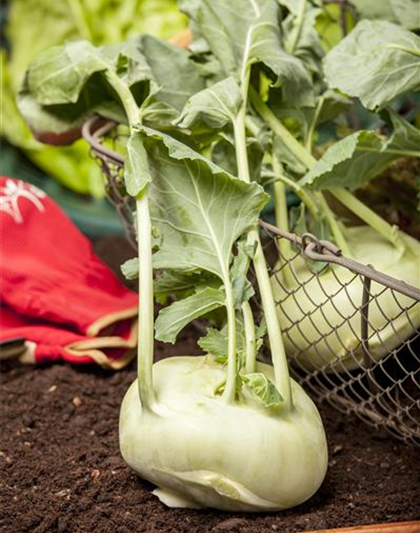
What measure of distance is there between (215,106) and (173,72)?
0.21 meters

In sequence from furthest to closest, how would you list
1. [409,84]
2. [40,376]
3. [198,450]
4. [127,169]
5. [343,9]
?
[343,9]
[40,376]
[409,84]
[127,169]
[198,450]

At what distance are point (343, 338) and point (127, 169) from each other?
1.09 ft

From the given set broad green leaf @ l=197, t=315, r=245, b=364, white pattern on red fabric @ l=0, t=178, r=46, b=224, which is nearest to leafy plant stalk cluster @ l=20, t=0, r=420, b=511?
broad green leaf @ l=197, t=315, r=245, b=364

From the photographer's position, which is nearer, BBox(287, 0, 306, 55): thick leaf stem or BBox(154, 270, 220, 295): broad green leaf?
BBox(154, 270, 220, 295): broad green leaf

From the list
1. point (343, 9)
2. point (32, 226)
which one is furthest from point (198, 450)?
point (343, 9)

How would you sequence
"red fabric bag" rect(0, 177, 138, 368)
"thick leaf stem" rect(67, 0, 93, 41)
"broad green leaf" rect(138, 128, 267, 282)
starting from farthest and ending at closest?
"thick leaf stem" rect(67, 0, 93, 41)
"red fabric bag" rect(0, 177, 138, 368)
"broad green leaf" rect(138, 128, 267, 282)

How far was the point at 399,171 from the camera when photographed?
1285 mm

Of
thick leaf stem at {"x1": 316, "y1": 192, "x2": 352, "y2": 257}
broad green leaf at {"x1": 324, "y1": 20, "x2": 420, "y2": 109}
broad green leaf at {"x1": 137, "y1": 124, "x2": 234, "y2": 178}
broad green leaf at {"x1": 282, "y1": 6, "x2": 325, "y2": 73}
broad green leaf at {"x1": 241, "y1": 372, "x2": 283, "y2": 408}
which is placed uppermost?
broad green leaf at {"x1": 324, "y1": 20, "x2": 420, "y2": 109}

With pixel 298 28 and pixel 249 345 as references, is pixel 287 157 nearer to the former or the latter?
pixel 298 28

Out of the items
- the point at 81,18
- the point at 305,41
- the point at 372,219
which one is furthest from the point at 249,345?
the point at 81,18

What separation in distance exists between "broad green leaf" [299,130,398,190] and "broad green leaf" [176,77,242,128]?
0.12 m

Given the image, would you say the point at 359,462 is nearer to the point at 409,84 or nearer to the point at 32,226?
the point at 409,84

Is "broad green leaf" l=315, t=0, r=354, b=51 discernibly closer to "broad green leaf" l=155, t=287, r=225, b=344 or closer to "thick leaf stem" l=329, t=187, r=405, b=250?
"thick leaf stem" l=329, t=187, r=405, b=250

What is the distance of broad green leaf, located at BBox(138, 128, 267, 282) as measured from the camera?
0.95 meters
